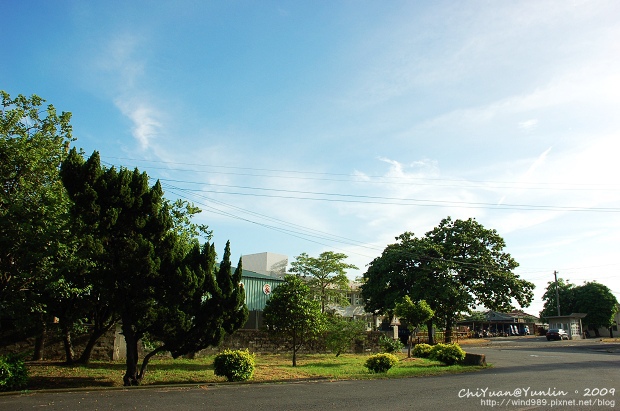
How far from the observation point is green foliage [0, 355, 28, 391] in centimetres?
1157

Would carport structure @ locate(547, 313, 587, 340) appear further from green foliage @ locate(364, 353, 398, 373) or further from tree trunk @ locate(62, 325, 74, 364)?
tree trunk @ locate(62, 325, 74, 364)

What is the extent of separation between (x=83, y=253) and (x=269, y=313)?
8931 mm

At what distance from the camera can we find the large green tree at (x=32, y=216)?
13.5 meters

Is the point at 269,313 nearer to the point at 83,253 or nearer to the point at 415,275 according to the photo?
the point at 83,253

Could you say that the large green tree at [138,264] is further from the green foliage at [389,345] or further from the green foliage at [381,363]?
the green foliage at [389,345]

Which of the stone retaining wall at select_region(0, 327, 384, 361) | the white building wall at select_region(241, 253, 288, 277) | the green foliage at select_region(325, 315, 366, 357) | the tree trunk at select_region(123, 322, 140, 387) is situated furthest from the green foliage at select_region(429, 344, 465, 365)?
the white building wall at select_region(241, 253, 288, 277)

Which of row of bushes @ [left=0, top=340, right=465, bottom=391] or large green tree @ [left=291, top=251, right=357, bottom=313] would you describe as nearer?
row of bushes @ [left=0, top=340, right=465, bottom=391]

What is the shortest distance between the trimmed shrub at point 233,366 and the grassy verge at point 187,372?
0.28 metres

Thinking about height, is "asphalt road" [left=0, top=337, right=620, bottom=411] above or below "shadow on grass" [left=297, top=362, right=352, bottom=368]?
above

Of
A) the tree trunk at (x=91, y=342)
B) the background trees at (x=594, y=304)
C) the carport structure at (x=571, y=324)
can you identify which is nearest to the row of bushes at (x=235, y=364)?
the tree trunk at (x=91, y=342)

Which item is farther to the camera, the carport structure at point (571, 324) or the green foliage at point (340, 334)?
the carport structure at point (571, 324)

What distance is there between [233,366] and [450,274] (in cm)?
2897

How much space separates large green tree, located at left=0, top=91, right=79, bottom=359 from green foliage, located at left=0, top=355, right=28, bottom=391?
2.17 metres

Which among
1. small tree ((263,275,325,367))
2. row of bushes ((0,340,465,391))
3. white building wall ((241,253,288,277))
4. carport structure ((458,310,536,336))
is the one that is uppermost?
white building wall ((241,253,288,277))
